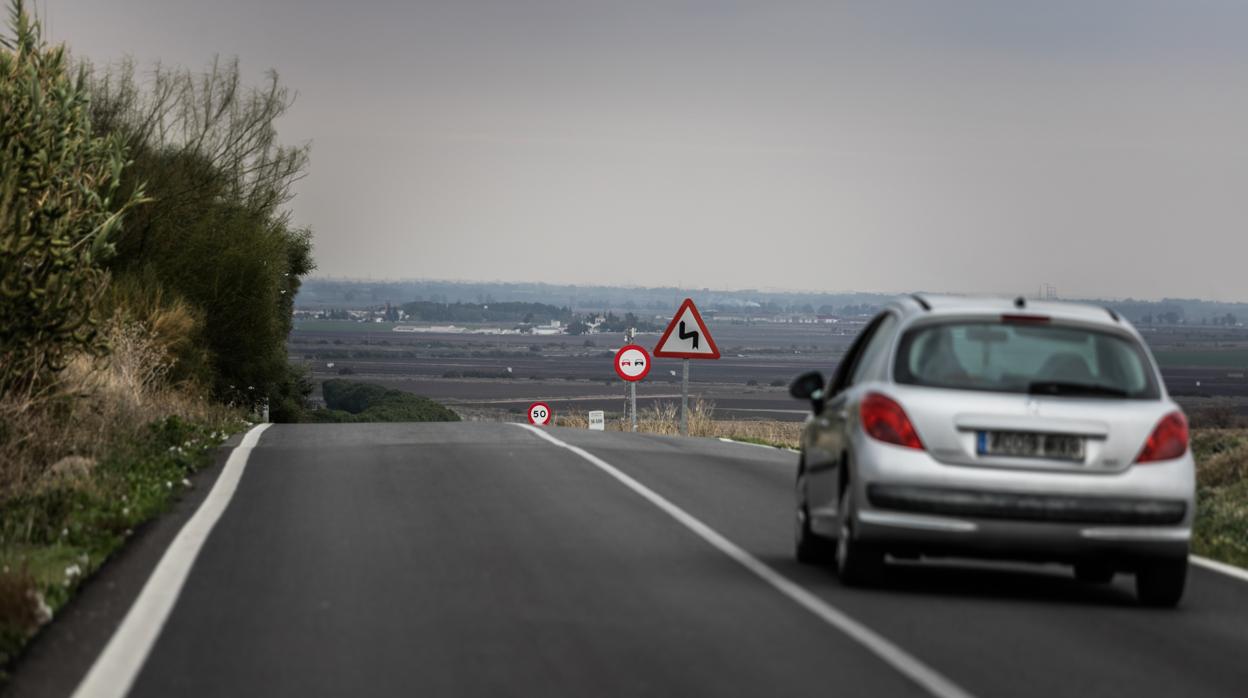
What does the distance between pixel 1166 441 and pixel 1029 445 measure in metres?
0.76

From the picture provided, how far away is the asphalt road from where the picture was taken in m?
7.68

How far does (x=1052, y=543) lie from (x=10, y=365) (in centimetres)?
1095

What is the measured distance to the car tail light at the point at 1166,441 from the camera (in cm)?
999

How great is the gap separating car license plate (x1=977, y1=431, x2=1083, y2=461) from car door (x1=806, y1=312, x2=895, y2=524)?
0.88 metres

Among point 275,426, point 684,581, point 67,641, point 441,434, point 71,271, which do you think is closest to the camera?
point 67,641

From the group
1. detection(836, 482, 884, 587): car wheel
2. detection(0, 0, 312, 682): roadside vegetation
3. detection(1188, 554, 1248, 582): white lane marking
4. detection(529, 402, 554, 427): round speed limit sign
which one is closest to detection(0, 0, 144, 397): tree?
detection(0, 0, 312, 682): roadside vegetation

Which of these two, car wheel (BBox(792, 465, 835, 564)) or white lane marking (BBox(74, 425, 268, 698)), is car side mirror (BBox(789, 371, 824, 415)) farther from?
white lane marking (BBox(74, 425, 268, 698))

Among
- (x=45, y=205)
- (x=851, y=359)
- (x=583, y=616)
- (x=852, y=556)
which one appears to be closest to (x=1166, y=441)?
(x=852, y=556)

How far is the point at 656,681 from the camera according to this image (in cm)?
755

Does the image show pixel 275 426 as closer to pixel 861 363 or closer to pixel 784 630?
pixel 861 363

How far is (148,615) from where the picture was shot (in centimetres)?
909

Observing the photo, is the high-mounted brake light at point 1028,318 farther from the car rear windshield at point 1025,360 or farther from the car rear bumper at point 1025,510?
the car rear bumper at point 1025,510

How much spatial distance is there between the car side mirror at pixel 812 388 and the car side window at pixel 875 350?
1.22 feet

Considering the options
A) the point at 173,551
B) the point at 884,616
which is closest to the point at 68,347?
the point at 173,551
